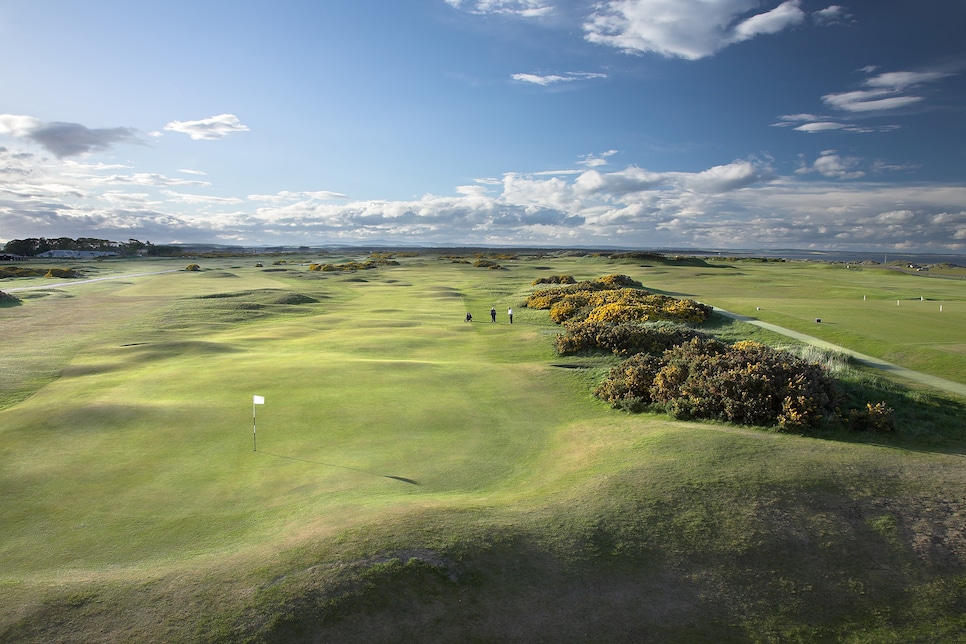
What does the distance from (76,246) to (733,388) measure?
617 feet

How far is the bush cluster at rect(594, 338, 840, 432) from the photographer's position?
1302 centimetres

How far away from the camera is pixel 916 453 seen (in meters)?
10.9

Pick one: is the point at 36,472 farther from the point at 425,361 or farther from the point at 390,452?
the point at 425,361

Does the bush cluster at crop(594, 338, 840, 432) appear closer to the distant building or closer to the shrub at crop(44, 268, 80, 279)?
the shrub at crop(44, 268, 80, 279)

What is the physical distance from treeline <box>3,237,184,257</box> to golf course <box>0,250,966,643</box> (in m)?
160

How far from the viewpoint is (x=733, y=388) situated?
14.1 meters

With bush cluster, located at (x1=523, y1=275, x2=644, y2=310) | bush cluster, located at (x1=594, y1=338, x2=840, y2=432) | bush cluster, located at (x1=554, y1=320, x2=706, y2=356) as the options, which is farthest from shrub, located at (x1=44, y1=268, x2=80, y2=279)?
bush cluster, located at (x1=594, y1=338, x2=840, y2=432)

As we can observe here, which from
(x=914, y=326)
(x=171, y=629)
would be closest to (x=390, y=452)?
(x=171, y=629)

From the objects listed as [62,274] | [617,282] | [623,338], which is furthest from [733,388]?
[62,274]

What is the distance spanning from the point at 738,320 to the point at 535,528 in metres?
22.8

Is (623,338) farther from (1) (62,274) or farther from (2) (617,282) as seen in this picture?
(1) (62,274)

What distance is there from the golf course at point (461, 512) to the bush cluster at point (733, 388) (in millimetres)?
538

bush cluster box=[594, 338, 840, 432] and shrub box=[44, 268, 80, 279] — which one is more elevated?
shrub box=[44, 268, 80, 279]

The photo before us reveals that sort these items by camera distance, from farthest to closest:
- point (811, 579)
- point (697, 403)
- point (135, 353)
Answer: point (135, 353)
point (697, 403)
point (811, 579)
